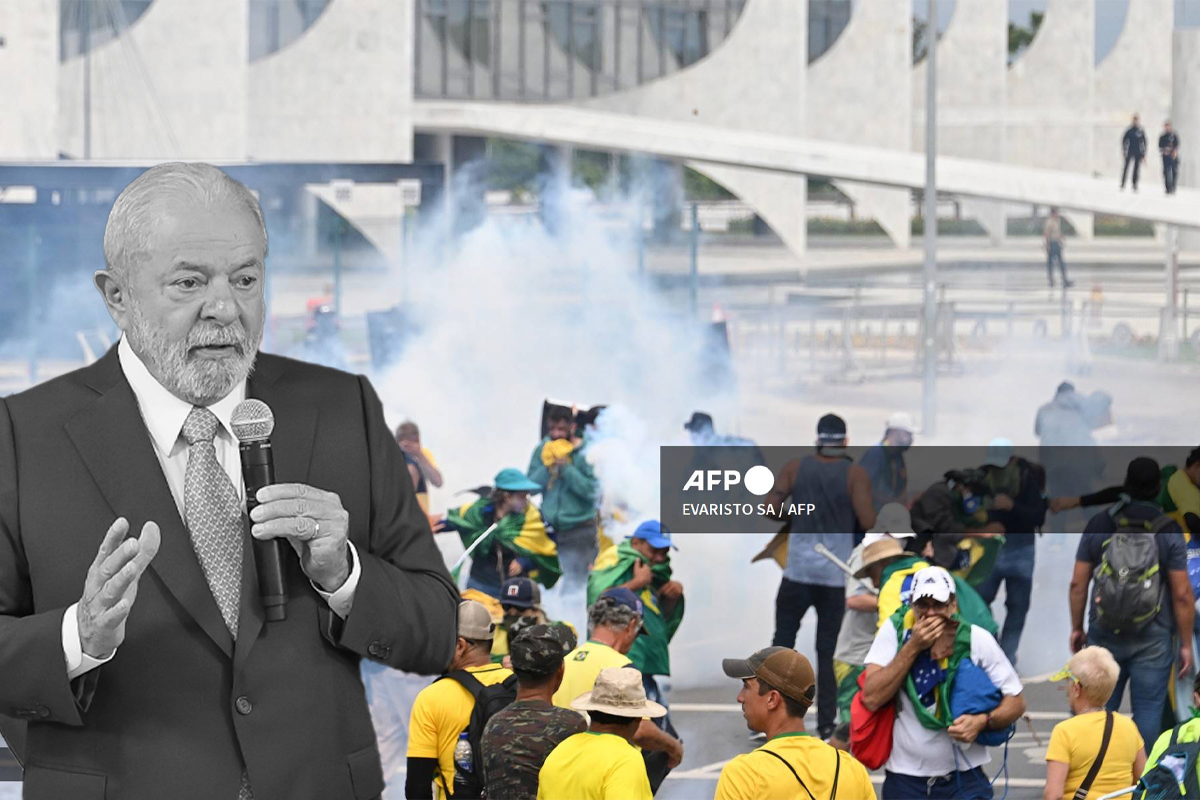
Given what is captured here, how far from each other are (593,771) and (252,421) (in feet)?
8.45

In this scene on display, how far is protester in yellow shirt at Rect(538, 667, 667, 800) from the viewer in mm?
4398

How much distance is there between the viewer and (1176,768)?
4031 mm

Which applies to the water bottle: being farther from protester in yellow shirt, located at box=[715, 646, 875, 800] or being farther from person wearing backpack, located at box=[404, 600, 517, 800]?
protester in yellow shirt, located at box=[715, 646, 875, 800]

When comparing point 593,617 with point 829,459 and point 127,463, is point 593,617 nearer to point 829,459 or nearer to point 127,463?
point 829,459

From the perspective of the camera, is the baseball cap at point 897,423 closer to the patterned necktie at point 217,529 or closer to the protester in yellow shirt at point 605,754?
the protester in yellow shirt at point 605,754

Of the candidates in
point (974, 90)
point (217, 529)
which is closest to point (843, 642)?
point (217, 529)

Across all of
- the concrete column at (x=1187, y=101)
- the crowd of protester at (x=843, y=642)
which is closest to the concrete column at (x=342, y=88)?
the concrete column at (x=1187, y=101)

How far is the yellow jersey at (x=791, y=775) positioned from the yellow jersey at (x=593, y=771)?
235 millimetres

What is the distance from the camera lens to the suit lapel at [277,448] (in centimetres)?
208

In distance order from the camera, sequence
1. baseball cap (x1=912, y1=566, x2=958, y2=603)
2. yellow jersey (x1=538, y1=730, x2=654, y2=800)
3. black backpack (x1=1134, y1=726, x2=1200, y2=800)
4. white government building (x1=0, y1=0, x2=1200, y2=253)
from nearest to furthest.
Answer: black backpack (x1=1134, y1=726, x2=1200, y2=800), yellow jersey (x1=538, y1=730, x2=654, y2=800), baseball cap (x1=912, y1=566, x2=958, y2=603), white government building (x1=0, y1=0, x2=1200, y2=253)

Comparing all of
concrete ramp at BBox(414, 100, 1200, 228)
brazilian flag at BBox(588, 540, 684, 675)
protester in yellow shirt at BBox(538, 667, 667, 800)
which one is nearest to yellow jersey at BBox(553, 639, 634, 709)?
protester in yellow shirt at BBox(538, 667, 667, 800)

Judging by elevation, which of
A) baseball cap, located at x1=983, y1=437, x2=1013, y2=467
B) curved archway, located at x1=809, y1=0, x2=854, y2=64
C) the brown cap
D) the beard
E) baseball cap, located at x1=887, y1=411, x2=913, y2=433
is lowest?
the brown cap

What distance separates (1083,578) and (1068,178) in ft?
53.0

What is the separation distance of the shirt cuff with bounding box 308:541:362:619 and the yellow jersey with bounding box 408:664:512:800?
3119 mm
